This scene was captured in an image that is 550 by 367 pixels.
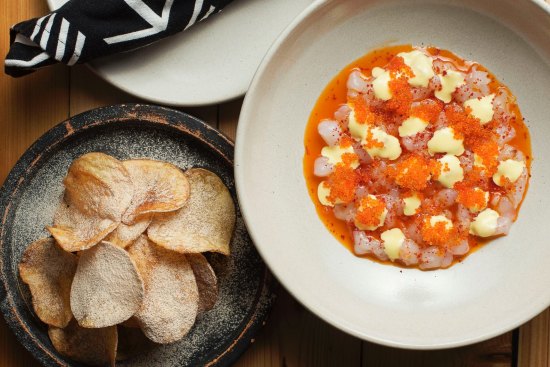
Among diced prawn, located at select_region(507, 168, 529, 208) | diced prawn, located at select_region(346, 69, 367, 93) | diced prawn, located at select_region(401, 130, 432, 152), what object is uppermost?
diced prawn, located at select_region(346, 69, 367, 93)

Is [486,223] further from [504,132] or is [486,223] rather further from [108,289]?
[108,289]

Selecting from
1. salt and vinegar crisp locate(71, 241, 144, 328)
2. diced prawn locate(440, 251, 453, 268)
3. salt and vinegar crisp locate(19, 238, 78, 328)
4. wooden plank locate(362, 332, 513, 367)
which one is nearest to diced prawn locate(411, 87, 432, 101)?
diced prawn locate(440, 251, 453, 268)

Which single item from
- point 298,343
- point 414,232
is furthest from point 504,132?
point 298,343

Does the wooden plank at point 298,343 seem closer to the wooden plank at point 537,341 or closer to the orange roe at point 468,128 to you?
the wooden plank at point 537,341

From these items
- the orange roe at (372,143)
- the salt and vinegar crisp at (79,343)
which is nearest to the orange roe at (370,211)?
the orange roe at (372,143)

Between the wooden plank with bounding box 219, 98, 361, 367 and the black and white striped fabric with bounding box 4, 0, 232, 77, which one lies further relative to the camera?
the wooden plank with bounding box 219, 98, 361, 367

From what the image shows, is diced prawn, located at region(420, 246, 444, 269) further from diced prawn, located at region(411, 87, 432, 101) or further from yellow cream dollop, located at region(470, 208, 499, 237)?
diced prawn, located at region(411, 87, 432, 101)
